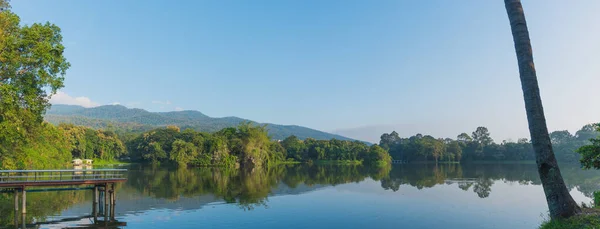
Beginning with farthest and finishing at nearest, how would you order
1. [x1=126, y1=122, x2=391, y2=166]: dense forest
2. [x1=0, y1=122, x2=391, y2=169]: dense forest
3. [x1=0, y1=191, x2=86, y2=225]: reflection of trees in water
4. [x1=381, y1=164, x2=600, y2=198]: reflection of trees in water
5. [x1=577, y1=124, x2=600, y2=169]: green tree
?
1. [x1=126, y1=122, x2=391, y2=166]: dense forest
2. [x1=0, y1=122, x2=391, y2=169]: dense forest
3. [x1=381, y1=164, x2=600, y2=198]: reflection of trees in water
4. [x1=0, y1=191, x2=86, y2=225]: reflection of trees in water
5. [x1=577, y1=124, x2=600, y2=169]: green tree

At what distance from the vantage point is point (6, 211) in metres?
19.6

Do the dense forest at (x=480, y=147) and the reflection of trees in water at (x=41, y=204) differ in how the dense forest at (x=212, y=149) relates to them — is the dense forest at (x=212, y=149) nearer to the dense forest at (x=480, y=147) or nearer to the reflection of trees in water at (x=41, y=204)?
the dense forest at (x=480, y=147)

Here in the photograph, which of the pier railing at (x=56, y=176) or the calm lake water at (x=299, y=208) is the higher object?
the pier railing at (x=56, y=176)

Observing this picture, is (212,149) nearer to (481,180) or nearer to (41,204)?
(481,180)

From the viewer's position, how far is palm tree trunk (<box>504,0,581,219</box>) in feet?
32.6

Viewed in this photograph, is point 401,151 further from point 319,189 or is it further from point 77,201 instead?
point 77,201

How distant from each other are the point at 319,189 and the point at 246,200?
A: 9959 millimetres

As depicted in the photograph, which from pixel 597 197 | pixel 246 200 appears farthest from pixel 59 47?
pixel 597 197

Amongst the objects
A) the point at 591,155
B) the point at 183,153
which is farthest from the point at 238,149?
the point at 591,155

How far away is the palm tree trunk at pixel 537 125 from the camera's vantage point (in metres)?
9.92

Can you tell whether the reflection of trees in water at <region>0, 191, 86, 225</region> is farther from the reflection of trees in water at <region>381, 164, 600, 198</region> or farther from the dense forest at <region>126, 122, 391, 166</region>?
the dense forest at <region>126, 122, 391, 166</region>

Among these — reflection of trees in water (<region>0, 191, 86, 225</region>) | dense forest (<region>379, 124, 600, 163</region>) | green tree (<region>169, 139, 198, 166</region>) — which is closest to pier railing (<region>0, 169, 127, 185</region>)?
reflection of trees in water (<region>0, 191, 86, 225</region>)

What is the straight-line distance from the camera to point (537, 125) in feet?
32.6

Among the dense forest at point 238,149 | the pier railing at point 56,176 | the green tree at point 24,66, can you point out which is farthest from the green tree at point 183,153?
the green tree at point 24,66
